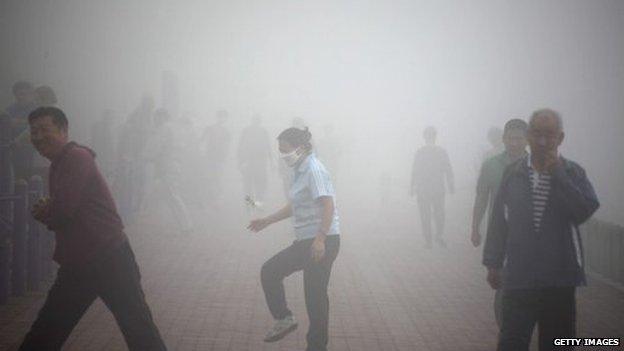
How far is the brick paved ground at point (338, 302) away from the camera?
574 centimetres

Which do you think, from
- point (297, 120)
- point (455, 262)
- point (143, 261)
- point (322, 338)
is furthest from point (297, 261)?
point (297, 120)

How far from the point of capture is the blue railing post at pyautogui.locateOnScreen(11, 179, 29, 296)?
22.3 feet

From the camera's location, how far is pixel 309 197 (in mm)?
5043

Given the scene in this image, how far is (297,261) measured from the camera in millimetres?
5016

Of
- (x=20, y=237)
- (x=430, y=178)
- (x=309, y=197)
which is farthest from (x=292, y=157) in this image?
(x=430, y=178)

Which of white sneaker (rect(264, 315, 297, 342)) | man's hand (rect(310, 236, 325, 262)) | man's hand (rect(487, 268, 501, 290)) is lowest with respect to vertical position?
white sneaker (rect(264, 315, 297, 342))

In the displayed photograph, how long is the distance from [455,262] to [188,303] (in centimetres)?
482

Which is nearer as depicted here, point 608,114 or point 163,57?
point 608,114

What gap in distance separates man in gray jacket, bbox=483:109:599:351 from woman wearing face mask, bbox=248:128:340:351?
1.51 metres

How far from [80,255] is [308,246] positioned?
1831mm

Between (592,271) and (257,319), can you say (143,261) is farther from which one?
(592,271)

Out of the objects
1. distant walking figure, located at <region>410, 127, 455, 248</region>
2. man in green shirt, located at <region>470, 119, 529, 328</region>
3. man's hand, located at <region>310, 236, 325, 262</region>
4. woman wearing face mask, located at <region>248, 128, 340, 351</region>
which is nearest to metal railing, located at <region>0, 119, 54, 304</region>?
woman wearing face mask, located at <region>248, 128, 340, 351</region>

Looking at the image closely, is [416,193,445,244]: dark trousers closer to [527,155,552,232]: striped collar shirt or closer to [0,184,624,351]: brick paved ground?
[0,184,624,351]: brick paved ground

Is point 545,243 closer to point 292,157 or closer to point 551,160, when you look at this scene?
point 551,160
